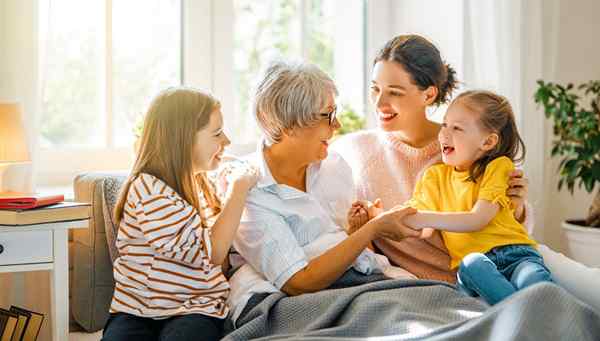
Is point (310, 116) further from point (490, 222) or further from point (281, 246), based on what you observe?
point (490, 222)

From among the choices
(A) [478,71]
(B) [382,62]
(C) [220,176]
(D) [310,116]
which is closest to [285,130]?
(D) [310,116]

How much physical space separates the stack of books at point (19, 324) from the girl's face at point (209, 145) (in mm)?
655

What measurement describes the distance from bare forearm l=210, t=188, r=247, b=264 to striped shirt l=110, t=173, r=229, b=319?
0.07 feet

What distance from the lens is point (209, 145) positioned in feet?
7.56

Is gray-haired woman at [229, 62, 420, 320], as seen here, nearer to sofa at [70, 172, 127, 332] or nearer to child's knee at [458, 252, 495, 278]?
child's knee at [458, 252, 495, 278]

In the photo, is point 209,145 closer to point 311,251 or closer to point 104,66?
point 311,251

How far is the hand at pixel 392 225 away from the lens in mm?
2322

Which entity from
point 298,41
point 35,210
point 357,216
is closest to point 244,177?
point 357,216

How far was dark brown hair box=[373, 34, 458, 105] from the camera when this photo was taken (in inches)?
104

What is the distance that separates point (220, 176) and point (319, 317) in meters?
0.59

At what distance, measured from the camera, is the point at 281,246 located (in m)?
2.29

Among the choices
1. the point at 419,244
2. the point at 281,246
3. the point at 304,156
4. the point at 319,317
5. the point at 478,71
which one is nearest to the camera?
the point at 319,317

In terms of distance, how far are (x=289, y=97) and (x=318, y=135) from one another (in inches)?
5.3

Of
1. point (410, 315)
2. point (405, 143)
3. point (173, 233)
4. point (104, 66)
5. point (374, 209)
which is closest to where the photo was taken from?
point (410, 315)
